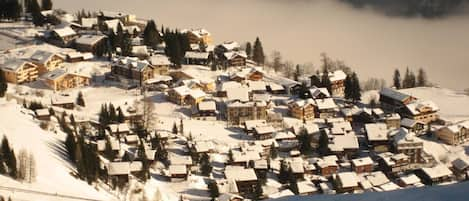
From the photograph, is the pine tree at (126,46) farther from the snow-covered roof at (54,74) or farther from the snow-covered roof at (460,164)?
the snow-covered roof at (460,164)

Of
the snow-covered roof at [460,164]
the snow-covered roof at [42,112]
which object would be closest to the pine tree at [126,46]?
the snow-covered roof at [42,112]

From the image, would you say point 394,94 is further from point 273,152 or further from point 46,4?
point 46,4

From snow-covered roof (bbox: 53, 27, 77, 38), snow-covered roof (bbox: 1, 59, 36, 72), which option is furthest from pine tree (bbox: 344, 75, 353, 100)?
snow-covered roof (bbox: 53, 27, 77, 38)

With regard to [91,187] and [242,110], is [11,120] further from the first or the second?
[242,110]

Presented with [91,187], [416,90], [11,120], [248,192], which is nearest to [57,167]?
[91,187]

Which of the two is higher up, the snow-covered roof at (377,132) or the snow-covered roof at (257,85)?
the snow-covered roof at (257,85)
